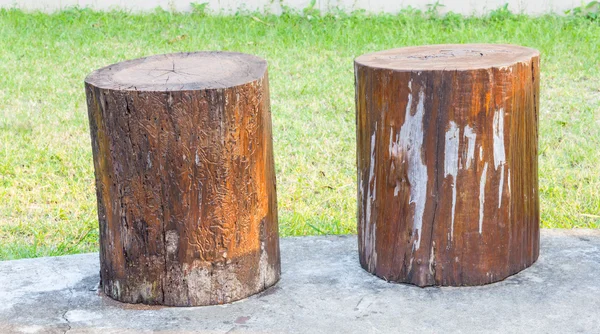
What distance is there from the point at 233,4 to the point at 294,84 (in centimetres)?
219

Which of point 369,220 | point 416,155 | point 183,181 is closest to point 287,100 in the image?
point 369,220

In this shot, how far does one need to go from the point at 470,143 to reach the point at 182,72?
3.04 feet

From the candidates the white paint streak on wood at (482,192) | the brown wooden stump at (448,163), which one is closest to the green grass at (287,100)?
the brown wooden stump at (448,163)

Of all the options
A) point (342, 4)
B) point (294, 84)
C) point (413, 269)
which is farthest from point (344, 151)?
point (342, 4)

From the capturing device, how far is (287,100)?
6.10 m

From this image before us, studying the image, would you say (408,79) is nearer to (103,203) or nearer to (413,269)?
(413,269)

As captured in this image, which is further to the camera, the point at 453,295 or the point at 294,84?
the point at 294,84

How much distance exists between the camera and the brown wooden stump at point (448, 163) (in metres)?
2.74

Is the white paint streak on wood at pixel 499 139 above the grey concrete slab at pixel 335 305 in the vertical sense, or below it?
above

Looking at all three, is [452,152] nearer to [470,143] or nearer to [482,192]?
[470,143]

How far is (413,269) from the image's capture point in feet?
9.54

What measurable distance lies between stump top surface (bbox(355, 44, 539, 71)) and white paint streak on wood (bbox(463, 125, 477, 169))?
0.19 metres

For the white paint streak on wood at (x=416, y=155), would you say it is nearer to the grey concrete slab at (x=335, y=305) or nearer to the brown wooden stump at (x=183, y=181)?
the grey concrete slab at (x=335, y=305)

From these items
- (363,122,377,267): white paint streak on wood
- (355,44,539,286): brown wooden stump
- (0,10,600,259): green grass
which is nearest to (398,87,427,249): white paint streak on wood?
(355,44,539,286): brown wooden stump
